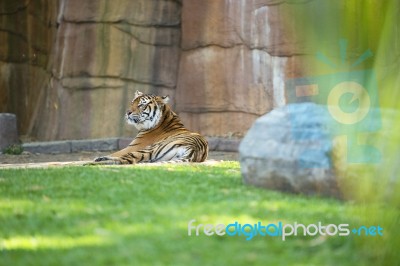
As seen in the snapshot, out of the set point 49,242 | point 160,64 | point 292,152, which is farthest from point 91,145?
point 49,242

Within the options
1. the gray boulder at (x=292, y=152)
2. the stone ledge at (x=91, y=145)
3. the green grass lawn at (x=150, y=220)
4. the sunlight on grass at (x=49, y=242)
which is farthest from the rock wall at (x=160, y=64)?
the sunlight on grass at (x=49, y=242)

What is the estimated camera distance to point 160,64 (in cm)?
1407

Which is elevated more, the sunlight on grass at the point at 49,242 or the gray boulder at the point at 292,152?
the gray boulder at the point at 292,152

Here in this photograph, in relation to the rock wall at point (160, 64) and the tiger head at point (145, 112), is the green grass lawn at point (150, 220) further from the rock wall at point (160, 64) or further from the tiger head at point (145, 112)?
the rock wall at point (160, 64)

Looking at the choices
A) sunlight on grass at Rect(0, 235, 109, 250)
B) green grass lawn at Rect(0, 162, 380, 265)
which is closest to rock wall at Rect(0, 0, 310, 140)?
green grass lawn at Rect(0, 162, 380, 265)

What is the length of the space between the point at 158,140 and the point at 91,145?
384 centimetres

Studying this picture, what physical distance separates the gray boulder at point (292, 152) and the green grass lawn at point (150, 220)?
14cm

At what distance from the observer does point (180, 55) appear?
46.2 feet

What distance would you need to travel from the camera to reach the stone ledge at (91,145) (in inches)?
500

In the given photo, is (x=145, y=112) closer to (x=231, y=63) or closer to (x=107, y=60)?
(x=231, y=63)

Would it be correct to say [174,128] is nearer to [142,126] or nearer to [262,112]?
[142,126]

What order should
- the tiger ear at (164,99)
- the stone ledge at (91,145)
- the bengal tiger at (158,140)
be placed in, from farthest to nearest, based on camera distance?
the stone ledge at (91,145) < the tiger ear at (164,99) < the bengal tiger at (158,140)

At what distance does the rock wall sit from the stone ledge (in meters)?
0.65

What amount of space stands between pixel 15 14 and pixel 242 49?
623 centimetres
